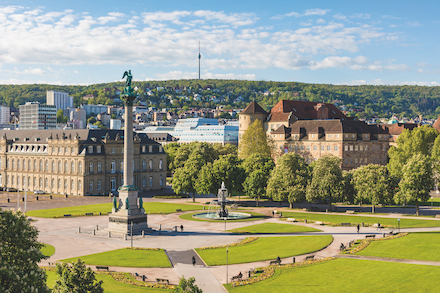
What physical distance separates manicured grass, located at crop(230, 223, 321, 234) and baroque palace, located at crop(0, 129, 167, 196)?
67.8 metres

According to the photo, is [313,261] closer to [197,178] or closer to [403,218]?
[403,218]

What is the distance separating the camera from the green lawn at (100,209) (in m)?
97.9

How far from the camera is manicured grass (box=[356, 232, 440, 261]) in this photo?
60269mm

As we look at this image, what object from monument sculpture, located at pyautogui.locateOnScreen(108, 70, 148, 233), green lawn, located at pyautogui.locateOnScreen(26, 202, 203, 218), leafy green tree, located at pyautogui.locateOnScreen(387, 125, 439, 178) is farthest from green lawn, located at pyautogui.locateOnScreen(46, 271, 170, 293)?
leafy green tree, located at pyautogui.locateOnScreen(387, 125, 439, 178)

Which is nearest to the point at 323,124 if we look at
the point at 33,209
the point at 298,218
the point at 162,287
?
the point at 298,218

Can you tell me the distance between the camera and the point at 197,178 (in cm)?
11831

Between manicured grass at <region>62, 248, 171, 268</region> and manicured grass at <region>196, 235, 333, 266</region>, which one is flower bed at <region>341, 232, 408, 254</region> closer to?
manicured grass at <region>196, 235, 333, 266</region>

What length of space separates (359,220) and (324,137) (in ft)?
226

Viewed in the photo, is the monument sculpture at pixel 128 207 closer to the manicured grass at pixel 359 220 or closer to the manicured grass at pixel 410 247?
the manicured grass at pixel 359 220

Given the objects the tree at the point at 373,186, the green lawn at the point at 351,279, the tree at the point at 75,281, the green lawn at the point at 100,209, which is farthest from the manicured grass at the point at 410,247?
the green lawn at the point at 100,209

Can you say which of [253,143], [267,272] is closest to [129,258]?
[267,272]

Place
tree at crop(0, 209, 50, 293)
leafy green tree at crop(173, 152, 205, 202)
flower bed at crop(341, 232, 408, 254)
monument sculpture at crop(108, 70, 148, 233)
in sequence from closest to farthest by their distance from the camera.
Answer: tree at crop(0, 209, 50, 293)
flower bed at crop(341, 232, 408, 254)
monument sculpture at crop(108, 70, 148, 233)
leafy green tree at crop(173, 152, 205, 202)

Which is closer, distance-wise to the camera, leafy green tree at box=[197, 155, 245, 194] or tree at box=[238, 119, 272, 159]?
leafy green tree at box=[197, 155, 245, 194]

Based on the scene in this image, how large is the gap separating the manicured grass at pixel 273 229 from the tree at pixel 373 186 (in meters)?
20.9
